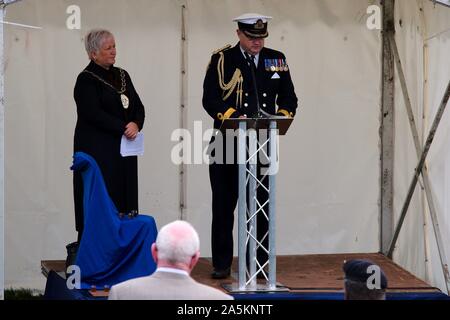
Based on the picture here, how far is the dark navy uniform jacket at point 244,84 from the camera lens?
6.62m

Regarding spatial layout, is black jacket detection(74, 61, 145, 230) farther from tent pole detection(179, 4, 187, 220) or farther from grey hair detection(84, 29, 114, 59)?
tent pole detection(179, 4, 187, 220)

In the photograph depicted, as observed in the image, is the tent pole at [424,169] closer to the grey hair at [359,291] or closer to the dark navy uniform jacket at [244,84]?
the dark navy uniform jacket at [244,84]

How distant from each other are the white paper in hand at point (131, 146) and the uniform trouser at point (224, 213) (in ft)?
1.47

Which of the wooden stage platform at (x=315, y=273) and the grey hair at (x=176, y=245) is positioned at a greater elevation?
the grey hair at (x=176, y=245)

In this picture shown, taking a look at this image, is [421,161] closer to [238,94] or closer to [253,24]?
[238,94]

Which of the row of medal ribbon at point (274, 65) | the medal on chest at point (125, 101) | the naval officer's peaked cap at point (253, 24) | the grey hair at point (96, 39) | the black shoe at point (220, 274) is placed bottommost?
the black shoe at point (220, 274)

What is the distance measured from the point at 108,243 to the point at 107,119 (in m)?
0.79

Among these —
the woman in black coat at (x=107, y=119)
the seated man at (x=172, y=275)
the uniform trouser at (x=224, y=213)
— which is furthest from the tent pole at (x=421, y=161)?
the seated man at (x=172, y=275)

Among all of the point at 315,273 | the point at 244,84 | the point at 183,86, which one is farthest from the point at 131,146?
the point at 315,273

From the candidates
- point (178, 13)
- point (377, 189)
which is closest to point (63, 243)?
point (178, 13)

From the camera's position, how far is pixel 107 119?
6590 mm

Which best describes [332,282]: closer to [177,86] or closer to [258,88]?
[258,88]

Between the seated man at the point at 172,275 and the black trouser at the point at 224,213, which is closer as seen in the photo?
the seated man at the point at 172,275

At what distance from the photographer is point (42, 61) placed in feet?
24.7
